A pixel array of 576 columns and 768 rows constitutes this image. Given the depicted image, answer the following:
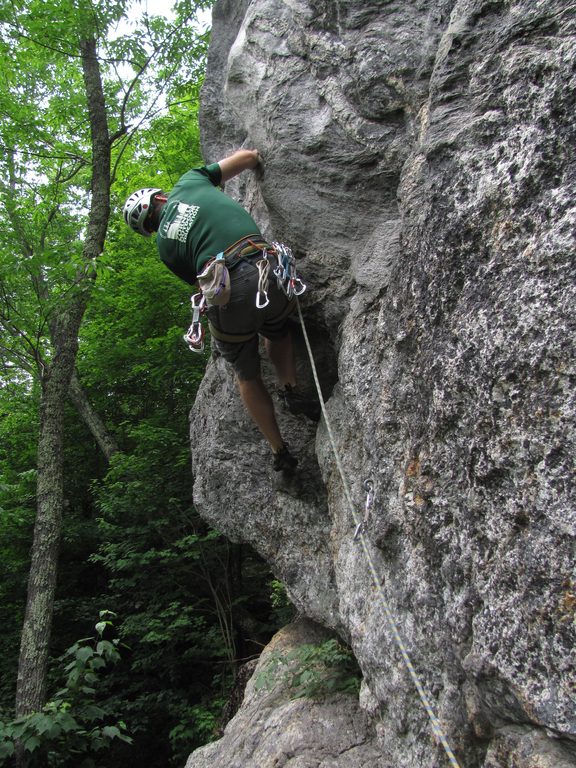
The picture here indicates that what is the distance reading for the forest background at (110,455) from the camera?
7395 millimetres

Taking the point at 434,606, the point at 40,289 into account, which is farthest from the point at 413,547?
the point at 40,289

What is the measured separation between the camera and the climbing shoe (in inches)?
164

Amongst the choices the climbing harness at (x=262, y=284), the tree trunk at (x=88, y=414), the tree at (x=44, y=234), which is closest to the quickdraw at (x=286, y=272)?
the climbing harness at (x=262, y=284)

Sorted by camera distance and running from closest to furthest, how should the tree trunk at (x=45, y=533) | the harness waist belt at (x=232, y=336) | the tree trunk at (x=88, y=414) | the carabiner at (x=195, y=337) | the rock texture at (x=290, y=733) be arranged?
the rock texture at (x=290, y=733)
the carabiner at (x=195, y=337)
the harness waist belt at (x=232, y=336)
the tree trunk at (x=45, y=533)
the tree trunk at (x=88, y=414)

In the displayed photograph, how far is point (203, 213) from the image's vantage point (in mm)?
3861

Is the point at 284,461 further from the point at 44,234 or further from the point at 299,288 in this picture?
the point at 44,234

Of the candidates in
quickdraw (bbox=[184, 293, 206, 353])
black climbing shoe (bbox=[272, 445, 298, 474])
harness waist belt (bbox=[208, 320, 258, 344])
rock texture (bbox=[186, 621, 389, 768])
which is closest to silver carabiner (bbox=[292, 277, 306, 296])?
harness waist belt (bbox=[208, 320, 258, 344])

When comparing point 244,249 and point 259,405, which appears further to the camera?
point 259,405

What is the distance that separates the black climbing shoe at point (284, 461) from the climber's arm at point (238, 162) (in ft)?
6.26

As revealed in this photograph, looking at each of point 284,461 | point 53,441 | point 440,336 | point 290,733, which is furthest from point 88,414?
point 440,336

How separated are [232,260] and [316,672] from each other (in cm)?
269

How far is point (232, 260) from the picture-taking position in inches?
148

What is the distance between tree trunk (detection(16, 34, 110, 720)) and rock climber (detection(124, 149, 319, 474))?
11.0 feet

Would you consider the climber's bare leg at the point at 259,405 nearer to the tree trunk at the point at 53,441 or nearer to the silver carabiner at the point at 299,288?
the silver carabiner at the point at 299,288
